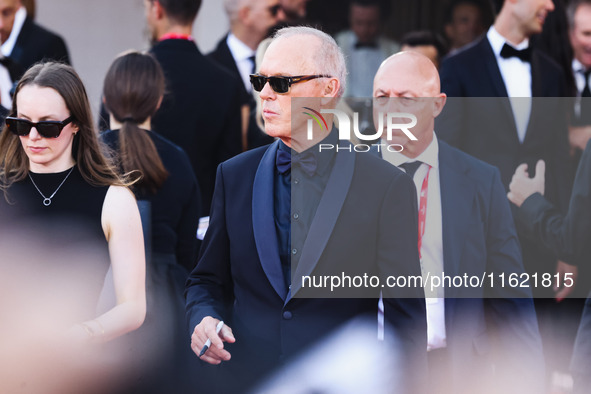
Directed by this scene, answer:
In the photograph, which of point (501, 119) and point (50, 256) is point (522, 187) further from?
point (50, 256)

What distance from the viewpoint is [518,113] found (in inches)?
168

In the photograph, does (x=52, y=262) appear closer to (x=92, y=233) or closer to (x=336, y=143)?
(x=92, y=233)

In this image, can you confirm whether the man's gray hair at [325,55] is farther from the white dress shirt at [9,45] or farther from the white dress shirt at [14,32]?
the white dress shirt at [14,32]

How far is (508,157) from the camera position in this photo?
13.3 feet

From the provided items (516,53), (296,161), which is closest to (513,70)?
(516,53)

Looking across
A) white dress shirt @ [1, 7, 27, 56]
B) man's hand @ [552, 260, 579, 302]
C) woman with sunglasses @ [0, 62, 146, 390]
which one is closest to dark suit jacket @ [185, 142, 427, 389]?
woman with sunglasses @ [0, 62, 146, 390]

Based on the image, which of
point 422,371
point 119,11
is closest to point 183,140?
point 422,371

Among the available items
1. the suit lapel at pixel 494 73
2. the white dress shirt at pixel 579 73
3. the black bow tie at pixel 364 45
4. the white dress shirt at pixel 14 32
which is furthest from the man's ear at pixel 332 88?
the black bow tie at pixel 364 45

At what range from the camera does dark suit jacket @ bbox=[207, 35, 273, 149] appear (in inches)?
198

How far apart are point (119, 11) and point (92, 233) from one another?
6.59 meters

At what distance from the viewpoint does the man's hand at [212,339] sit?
272 cm

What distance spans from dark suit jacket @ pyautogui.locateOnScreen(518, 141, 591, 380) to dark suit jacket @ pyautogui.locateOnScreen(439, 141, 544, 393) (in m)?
0.23

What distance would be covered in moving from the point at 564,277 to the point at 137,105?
2.15 meters

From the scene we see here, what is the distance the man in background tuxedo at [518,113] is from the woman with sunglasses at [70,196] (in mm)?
1412
